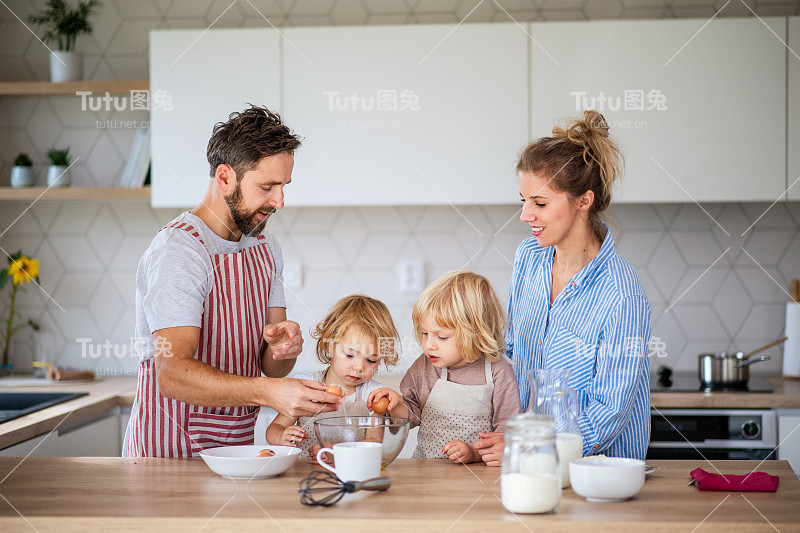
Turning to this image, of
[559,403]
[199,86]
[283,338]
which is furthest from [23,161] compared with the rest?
[559,403]

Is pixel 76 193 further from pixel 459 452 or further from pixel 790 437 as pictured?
pixel 790 437

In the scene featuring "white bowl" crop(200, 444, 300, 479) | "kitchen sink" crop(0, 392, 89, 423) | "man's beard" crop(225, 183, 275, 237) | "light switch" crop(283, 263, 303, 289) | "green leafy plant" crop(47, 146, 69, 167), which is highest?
"green leafy plant" crop(47, 146, 69, 167)

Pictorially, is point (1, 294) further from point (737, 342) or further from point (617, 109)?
point (737, 342)

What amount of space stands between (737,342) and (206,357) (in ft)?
7.62

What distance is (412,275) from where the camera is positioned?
343 centimetres

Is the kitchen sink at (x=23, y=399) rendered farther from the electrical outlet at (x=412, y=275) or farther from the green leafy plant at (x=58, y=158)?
the electrical outlet at (x=412, y=275)

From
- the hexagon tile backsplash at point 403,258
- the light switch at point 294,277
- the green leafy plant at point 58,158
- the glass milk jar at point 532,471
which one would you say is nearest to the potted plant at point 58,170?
the green leafy plant at point 58,158

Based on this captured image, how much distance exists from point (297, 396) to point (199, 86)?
177cm

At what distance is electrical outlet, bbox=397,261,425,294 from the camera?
342 cm

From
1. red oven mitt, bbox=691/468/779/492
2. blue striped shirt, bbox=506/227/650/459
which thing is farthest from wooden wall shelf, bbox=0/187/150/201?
red oven mitt, bbox=691/468/779/492

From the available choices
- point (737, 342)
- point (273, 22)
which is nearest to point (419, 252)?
point (273, 22)

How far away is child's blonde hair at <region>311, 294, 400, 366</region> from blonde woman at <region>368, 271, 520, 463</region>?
0.08 metres

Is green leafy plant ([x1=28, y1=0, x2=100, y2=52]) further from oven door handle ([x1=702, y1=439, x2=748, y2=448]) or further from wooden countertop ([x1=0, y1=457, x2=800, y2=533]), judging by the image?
oven door handle ([x1=702, y1=439, x2=748, y2=448])

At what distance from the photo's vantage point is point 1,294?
3520mm
